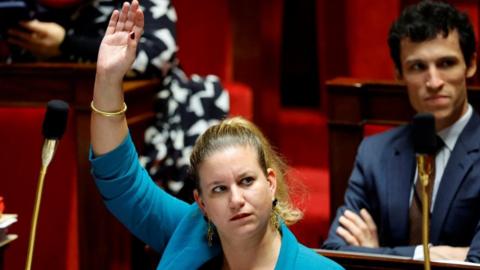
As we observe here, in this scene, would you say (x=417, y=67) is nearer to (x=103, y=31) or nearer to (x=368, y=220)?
(x=368, y=220)

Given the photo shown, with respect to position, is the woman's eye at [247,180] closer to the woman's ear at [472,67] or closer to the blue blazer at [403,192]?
the blue blazer at [403,192]

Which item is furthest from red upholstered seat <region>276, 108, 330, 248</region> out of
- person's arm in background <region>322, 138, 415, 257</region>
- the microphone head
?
the microphone head

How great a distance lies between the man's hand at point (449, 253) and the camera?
117 centimetres

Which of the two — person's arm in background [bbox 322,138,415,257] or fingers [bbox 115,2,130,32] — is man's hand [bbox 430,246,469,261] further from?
fingers [bbox 115,2,130,32]

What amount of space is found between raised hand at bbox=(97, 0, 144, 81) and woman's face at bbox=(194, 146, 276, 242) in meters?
0.13

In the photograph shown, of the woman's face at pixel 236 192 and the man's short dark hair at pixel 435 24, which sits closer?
the woman's face at pixel 236 192

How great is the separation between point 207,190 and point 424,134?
9.6 inches

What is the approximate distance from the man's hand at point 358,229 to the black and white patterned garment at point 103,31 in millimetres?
418

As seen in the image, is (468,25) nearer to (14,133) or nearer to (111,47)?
(111,47)

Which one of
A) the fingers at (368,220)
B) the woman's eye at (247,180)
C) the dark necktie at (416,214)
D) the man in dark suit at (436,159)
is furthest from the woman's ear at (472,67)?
the woman's eye at (247,180)

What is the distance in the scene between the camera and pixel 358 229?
4.14 ft

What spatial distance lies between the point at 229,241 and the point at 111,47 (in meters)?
0.23

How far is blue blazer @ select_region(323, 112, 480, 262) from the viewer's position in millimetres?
1232

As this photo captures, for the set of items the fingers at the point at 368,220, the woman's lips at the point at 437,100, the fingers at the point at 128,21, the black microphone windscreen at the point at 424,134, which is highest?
the fingers at the point at 128,21
